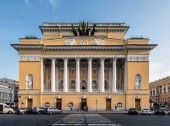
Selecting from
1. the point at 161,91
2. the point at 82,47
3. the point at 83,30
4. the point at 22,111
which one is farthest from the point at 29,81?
the point at 161,91

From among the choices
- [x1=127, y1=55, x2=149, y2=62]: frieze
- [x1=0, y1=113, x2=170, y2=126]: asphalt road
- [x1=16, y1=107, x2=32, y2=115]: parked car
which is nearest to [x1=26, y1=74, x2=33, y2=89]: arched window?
[x1=16, y1=107, x2=32, y2=115]: parked car

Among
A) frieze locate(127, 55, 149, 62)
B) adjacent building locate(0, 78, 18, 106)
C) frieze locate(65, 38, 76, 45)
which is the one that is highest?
frieze locate(65, 38, 76, 45)

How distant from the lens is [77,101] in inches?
3150

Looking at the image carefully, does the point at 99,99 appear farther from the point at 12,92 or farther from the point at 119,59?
the point at 12,92

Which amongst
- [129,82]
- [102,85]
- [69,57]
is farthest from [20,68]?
[129,82]

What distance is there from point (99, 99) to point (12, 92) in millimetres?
73828

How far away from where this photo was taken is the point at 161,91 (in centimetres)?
14338

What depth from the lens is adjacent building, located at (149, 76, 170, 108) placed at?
13343 centimetres

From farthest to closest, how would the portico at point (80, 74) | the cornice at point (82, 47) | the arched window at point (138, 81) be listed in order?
1. the portico at point (80, 74)
2. the arched window at point (138, 81)
3. the cornice at point (82, 47)

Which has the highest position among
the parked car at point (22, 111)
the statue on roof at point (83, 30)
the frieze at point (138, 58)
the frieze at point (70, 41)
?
the statue on roof at point (83, 30)

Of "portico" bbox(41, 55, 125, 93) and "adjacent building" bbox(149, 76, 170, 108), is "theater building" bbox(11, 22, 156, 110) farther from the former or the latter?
"adjacent building" bbox(149, 76, 170, 108)

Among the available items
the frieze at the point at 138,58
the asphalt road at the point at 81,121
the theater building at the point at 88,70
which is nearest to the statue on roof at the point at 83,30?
the theater building at the point at 88,70

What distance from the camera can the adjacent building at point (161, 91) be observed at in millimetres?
133425

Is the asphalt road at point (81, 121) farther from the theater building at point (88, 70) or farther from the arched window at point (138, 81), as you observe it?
the arched window at point (138, 81)
